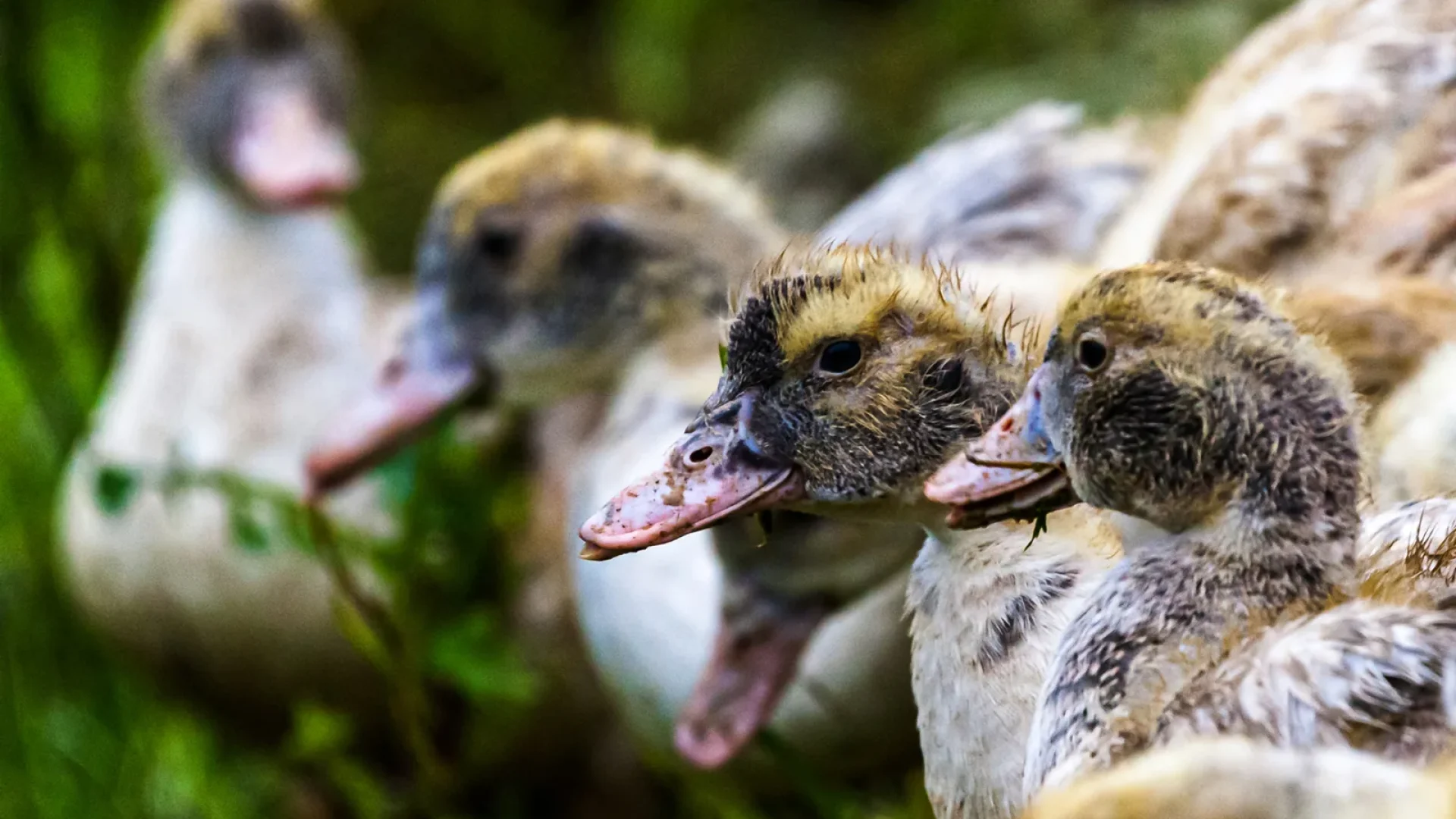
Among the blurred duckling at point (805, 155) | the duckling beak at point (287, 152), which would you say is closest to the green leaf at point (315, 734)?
the duckling beak at point (287, 152)

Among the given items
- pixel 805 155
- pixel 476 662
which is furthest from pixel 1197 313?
pixel 805 155

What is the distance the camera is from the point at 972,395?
1.44 m

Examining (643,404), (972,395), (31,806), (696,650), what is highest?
(972,395)

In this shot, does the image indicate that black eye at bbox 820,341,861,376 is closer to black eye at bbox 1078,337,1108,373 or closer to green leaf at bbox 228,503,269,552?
black eye at bbox 1078,337,1108,373

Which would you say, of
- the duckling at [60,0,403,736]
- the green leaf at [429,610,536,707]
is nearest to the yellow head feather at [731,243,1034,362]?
the green leaf at [429,610,536,707]

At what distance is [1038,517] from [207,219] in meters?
2.17

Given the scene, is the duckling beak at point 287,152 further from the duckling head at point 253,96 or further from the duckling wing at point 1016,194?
the duckling wing at point 1016,194

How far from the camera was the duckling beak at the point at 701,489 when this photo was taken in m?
1.44

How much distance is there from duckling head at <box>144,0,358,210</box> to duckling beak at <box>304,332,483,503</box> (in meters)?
0.60

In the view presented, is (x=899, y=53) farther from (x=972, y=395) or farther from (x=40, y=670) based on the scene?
(x=972, y=395)

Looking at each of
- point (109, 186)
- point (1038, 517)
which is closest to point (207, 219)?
point (109, 186)

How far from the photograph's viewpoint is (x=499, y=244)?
250cm

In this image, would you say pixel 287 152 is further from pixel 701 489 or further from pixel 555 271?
pixel 701 489

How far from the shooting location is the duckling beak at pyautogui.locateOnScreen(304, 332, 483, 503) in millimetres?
2490
